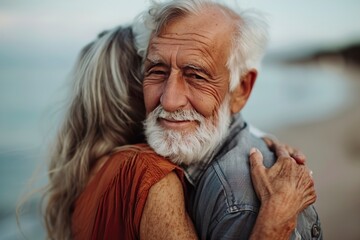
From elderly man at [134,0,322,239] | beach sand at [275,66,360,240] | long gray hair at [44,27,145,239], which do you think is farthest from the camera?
beach sand at [275,66,360,240]

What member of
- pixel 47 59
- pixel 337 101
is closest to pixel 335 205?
pixel 47 59

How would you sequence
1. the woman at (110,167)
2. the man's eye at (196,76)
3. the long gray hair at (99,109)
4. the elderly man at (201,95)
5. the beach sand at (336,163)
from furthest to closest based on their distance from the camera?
the beach sand at (336,163) → the long gray hair at (99,109) → the man's eye at (196,76) → the elderly man at (201,95) → the woman at (110,167)

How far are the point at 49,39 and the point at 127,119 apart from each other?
583 cm

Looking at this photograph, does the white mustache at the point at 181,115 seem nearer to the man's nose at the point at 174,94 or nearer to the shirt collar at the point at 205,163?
the man's nose at the point at 174,94

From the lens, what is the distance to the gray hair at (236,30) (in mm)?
2311

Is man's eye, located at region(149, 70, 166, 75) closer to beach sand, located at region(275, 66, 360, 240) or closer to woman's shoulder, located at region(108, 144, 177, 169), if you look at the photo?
woman's shoulder, located at region(108, 144, 177, 169)

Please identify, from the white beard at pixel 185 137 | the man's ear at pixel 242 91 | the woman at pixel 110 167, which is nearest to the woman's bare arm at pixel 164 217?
the woman at pixel 110 167

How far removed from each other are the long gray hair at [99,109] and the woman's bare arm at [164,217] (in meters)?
0.55

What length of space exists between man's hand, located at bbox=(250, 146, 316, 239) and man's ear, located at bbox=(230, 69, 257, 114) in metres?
0.31

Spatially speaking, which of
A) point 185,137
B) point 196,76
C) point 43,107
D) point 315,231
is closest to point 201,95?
point 196,76

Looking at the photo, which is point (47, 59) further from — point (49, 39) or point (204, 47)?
point (204, 47)

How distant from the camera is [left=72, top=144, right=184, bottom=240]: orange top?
2092 mm

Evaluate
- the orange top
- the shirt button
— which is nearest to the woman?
the orange top

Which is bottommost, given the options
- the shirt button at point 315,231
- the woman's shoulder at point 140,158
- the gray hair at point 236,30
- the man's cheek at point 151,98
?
the shirt button at point 315,231
